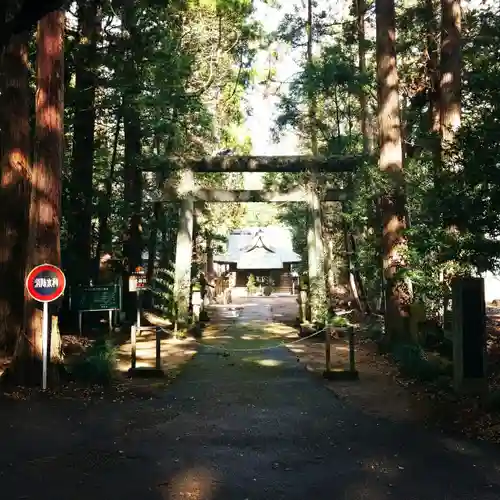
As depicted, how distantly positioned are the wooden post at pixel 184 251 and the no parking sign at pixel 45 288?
317 inches

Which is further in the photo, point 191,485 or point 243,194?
point 243,194

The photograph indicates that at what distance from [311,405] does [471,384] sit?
2208 millimetres

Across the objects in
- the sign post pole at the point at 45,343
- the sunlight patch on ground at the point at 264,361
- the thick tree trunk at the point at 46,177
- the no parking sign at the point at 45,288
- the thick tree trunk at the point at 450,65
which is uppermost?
the thick tree trunk at the point at 450,65

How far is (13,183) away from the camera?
10633 millimetres

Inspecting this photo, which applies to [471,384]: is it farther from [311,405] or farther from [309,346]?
[309,346]

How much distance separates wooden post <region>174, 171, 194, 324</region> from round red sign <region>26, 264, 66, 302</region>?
808cm

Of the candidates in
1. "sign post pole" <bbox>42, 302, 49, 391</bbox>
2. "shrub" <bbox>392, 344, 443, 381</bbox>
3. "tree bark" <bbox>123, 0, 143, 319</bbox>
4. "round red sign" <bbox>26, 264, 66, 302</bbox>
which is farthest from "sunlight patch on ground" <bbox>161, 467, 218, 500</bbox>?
"tree bark" <bbox>123, 0, 143, 319</bbox>

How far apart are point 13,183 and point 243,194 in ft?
26.0

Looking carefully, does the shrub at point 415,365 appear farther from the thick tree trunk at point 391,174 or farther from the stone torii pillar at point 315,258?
the stone torii pillar at point 315,258

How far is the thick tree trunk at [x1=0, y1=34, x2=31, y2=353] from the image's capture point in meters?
9.95

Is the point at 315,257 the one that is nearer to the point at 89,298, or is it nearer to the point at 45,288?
the point at 89,298

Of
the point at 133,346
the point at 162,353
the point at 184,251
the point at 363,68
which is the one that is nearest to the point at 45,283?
the point at 133,346

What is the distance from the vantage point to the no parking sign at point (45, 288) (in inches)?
332

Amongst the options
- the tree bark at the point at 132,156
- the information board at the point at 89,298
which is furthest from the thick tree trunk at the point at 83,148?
the tree bark at the point at 132,156
